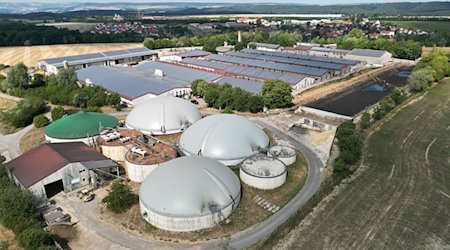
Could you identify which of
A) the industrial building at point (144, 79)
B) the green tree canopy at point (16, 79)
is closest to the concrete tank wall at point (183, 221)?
the industrial building at point (144, 79)

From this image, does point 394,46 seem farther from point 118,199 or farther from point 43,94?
point 118,199

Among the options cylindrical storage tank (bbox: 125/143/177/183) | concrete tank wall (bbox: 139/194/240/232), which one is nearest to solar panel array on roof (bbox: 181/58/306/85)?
cylindrical storage tank (bbox: 125/143/177/183)

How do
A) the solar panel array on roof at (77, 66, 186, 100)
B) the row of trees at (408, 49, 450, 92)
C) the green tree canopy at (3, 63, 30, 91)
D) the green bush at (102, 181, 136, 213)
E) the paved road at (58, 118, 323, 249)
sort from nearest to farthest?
the paved road at (58, 118, 323, 249), the green bush at (102, 181, 136, 213), the solar panel array on roof at (77, 66, 186, 100), the row of trees at (408, 49, 450, 92), the green tree canopy at (3, 63, 30, 91)

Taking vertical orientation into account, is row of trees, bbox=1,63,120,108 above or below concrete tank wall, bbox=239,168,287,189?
above

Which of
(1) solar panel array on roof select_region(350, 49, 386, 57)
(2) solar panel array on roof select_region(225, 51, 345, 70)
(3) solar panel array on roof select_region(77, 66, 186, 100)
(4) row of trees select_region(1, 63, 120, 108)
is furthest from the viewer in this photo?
(1) solar panel array on roof select_region(350, 49, 386, 57)

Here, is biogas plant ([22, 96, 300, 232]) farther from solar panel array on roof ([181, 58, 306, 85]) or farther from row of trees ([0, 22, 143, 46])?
row of trees ([0, 22, 143, 46])

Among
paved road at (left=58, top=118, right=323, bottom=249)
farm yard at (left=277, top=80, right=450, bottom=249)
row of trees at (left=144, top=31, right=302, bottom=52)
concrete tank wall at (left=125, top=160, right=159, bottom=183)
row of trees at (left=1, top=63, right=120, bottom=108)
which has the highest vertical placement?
row of trees at (left=144, top=31, right=302, bottom=52)

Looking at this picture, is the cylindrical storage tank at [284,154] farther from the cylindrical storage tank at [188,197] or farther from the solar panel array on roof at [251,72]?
the solar panel array on roof at [251,72]

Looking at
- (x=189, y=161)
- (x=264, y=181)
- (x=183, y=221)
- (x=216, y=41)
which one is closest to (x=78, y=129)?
(x=189, y=161)
